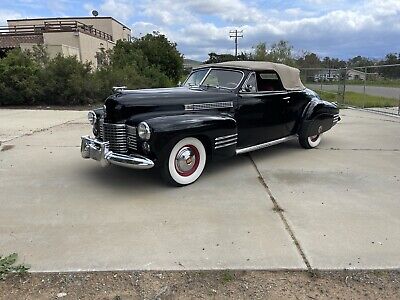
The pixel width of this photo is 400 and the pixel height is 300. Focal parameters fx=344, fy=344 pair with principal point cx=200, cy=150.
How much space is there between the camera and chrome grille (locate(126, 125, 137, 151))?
4.45 meters

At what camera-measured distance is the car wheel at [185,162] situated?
177 inches

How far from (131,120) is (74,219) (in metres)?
1.46

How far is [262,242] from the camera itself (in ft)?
10.7

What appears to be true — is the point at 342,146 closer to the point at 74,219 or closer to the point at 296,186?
the point at 296,186

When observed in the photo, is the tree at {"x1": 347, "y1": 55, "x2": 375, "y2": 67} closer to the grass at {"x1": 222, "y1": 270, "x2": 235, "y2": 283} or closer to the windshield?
the windshield

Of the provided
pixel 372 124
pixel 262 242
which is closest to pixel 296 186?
pixel 262 242

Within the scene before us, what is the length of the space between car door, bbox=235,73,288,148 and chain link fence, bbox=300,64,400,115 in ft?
26.7

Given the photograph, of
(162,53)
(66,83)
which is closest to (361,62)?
(162,53)

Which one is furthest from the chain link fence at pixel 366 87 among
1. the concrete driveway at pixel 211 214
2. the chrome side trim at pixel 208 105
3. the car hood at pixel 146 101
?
the car hood at pixel 146 101

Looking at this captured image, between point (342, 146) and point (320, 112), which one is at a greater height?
point (320, 112)

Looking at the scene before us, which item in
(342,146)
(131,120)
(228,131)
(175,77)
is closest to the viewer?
(131,120)

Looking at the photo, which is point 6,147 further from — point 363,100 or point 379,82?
point 379,82

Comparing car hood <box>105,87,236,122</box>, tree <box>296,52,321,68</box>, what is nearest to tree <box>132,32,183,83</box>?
tree <box>296,52,321,68</box>

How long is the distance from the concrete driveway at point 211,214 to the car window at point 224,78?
1315 millimetres
